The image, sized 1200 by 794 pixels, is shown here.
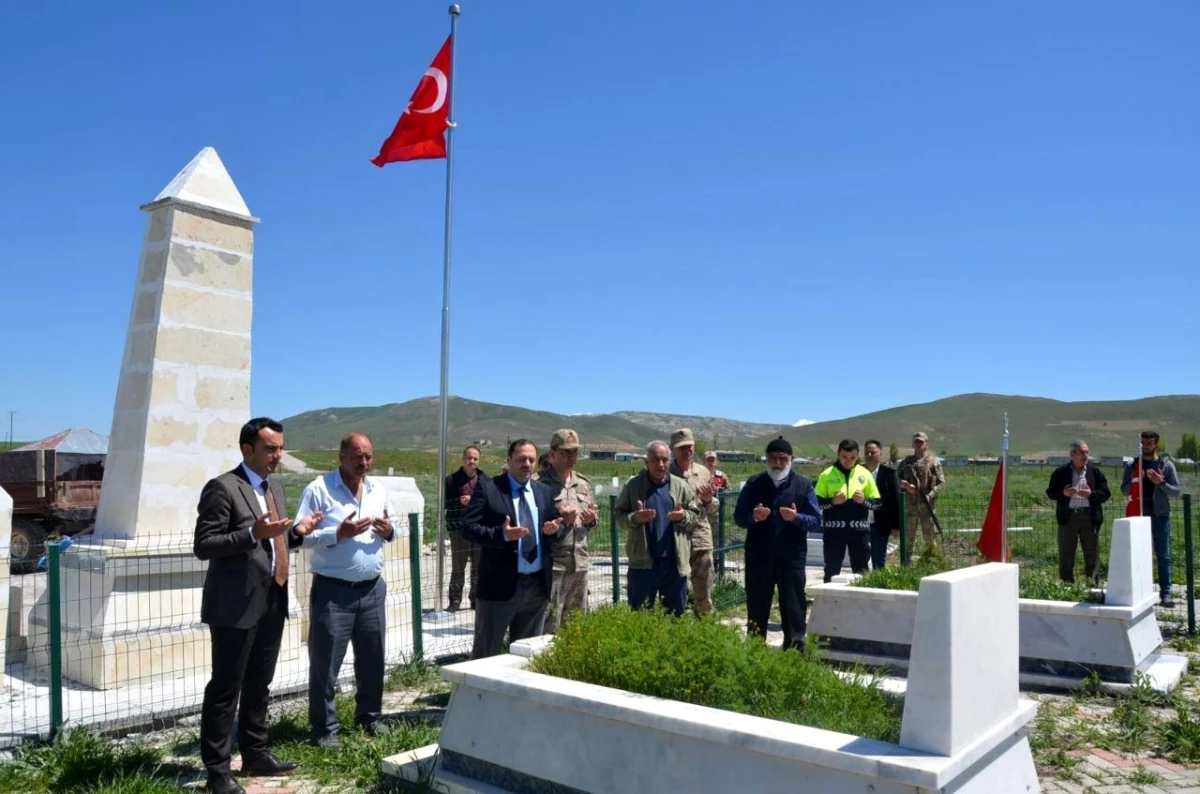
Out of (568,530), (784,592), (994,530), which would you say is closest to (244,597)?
(568,530)

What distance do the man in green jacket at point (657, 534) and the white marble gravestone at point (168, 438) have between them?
291 cm

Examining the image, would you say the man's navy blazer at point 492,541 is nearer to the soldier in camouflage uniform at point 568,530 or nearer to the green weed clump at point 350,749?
the soldier in camouflage uniform at point 568,530

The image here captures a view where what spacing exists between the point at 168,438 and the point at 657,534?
3825 mm

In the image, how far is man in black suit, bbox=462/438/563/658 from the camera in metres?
6.05

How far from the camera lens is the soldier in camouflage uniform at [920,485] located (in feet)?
37.7

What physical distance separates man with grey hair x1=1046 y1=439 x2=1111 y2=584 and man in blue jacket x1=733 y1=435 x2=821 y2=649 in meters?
4.48

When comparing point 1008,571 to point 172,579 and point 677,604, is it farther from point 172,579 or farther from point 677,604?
point 172,579

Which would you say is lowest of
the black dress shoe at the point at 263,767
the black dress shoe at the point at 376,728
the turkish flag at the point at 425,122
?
the black dress shoe at the point at 263,767

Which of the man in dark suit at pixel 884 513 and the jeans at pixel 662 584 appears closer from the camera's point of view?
the jeans at pixel 662 584

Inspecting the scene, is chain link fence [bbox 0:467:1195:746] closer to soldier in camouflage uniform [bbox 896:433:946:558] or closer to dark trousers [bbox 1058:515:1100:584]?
soldier in camouflage uniform [bbox 896:433:946:558]

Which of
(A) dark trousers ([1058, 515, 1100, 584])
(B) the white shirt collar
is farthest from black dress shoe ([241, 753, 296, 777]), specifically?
A: (A) dark trousers ([1058, 515, 1100, 584])

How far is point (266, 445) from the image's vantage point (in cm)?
493

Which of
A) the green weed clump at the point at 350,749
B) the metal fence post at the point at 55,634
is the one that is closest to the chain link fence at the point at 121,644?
the metal fence post at the point at 55,634

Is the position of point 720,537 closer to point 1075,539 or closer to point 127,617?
point 1075,539
